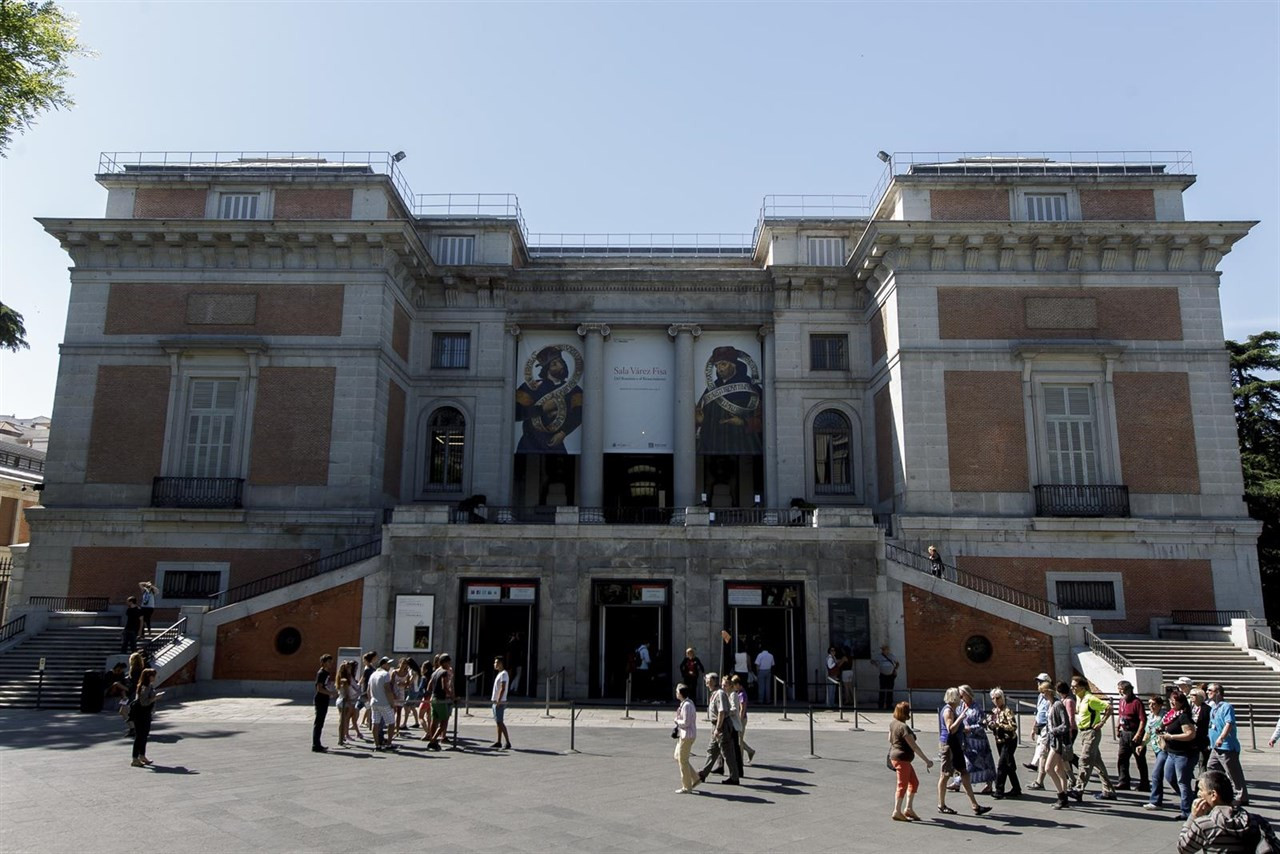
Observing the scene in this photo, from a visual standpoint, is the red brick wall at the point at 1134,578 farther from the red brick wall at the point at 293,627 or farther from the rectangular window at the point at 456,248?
the rectangular window at the point at 456,248

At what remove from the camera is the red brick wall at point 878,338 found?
30.0 meters

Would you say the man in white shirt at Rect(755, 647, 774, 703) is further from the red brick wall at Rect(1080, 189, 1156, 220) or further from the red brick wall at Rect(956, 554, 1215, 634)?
the red brick wall at Rect(1080, 189, 1156, 220)

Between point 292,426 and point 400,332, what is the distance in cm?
504

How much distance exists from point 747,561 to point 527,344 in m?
13.0

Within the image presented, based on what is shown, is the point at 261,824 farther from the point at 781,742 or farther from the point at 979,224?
the point at 979,224

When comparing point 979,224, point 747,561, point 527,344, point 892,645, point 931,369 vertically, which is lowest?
point 892,645

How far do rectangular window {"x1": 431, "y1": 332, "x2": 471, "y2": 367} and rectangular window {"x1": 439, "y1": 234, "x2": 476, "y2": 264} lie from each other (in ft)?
9.39

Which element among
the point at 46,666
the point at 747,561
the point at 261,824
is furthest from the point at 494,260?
the point at 261,824

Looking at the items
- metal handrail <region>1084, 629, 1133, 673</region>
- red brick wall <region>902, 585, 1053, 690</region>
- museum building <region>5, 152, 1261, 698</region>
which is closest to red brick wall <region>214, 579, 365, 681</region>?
museum building <region>5, 152, 1261, 698</region>

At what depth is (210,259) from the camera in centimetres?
2934

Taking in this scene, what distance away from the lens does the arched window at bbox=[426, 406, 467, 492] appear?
31844 mm

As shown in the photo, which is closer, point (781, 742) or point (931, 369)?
point (781, 742)

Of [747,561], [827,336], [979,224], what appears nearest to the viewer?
[747,561]

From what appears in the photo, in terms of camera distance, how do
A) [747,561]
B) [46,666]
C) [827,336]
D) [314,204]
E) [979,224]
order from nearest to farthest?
[46,666] < [747,561] < [979,224] < [314,204] < [827,336]
